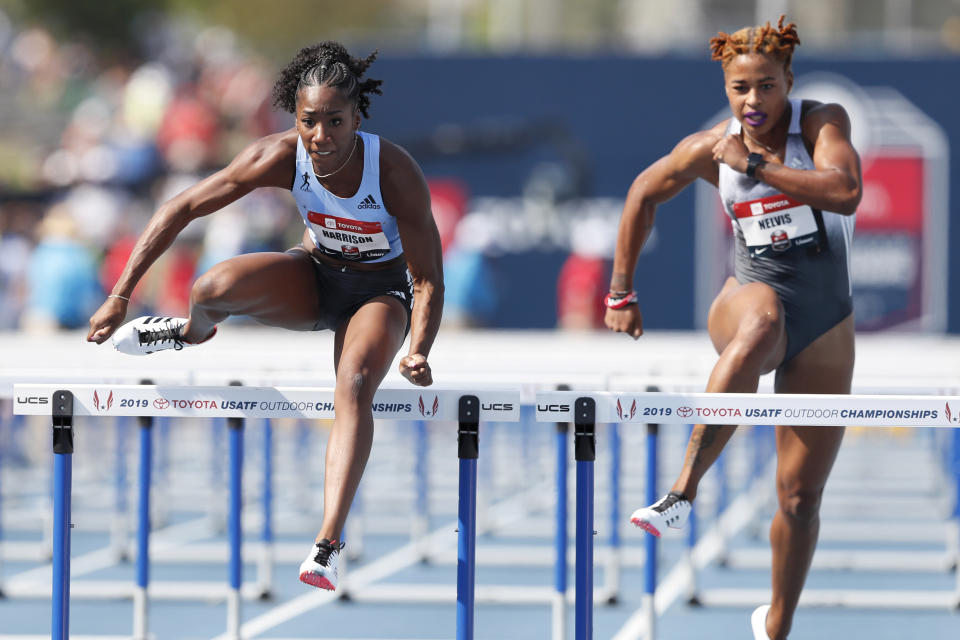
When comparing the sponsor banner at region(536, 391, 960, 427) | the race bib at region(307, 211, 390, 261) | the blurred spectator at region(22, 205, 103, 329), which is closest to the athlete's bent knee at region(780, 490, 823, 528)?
the sponsor banner at region(536, 391, 960, 427)

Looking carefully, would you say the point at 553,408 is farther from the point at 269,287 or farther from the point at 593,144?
the point at 593,144

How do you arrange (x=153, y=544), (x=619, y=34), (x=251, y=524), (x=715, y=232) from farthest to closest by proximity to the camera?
(x=619, y=34)
(x=715, y=232)
(x=251, y=524)
(x=153, y=544)

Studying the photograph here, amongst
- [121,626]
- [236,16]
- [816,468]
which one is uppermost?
[236,16]

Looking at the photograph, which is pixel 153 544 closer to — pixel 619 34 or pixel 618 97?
pixel 618 97

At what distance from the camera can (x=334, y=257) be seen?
4504 millimetres

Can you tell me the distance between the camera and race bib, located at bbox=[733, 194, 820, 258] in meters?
4.34

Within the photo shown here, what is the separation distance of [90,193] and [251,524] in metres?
7.77

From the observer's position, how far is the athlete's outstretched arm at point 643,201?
447cm

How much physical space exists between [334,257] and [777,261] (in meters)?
1.43

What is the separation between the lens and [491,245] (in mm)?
16391

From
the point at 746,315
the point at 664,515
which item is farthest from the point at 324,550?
the point at 746,315

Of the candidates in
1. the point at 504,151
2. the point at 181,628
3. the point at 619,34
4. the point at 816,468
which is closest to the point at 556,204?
the point at 504,151

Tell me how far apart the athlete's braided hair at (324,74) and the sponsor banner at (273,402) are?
913 millimetres

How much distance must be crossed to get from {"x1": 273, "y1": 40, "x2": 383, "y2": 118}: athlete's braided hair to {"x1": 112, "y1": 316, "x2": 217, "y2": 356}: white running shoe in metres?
0.79
